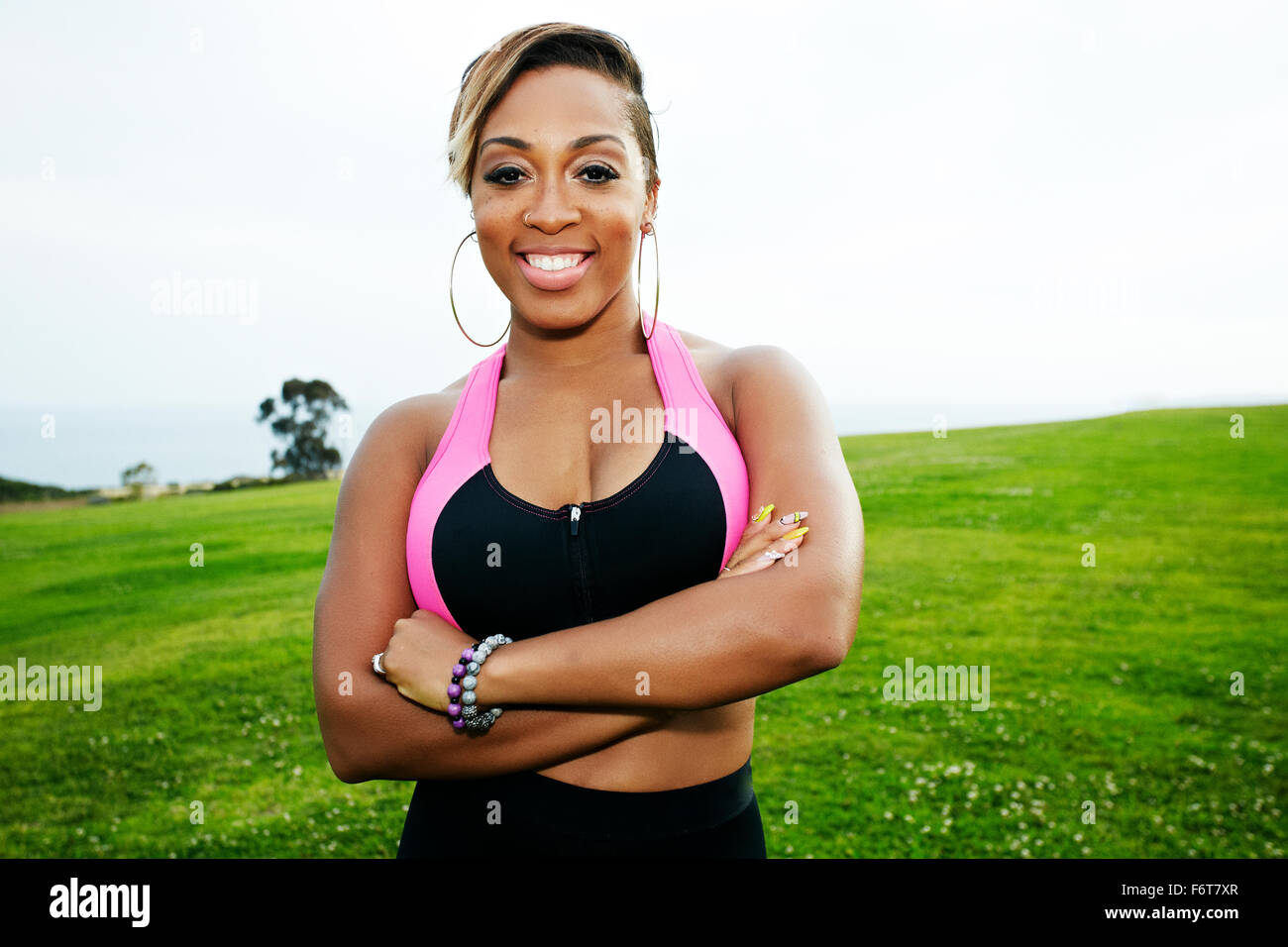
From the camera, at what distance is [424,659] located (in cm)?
241

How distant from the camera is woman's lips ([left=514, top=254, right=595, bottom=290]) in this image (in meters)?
2.56

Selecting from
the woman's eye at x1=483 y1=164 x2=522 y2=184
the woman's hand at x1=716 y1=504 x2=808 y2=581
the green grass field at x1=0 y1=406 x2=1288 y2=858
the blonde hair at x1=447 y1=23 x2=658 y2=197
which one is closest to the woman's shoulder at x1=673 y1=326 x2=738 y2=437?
the woman's hand at x1=716 y1=504 x2=808 y2=581

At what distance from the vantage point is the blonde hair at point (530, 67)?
2535 mm

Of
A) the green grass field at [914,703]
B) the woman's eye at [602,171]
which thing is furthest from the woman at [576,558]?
the green grass field at [914,703]

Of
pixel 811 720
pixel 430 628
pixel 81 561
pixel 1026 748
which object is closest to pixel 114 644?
pixel 81 561

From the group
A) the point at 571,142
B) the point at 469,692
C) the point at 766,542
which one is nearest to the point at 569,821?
the point at 469,692

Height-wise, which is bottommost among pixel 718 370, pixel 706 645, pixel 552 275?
pixel 706 645

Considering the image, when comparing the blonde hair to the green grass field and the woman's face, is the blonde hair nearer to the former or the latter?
the woman's face

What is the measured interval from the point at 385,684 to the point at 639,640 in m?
0.75

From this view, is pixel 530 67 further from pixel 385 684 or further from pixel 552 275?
pixel 385 684

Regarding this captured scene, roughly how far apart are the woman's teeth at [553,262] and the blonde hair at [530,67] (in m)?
0.34

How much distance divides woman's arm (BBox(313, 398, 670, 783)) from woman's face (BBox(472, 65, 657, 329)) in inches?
21.3
